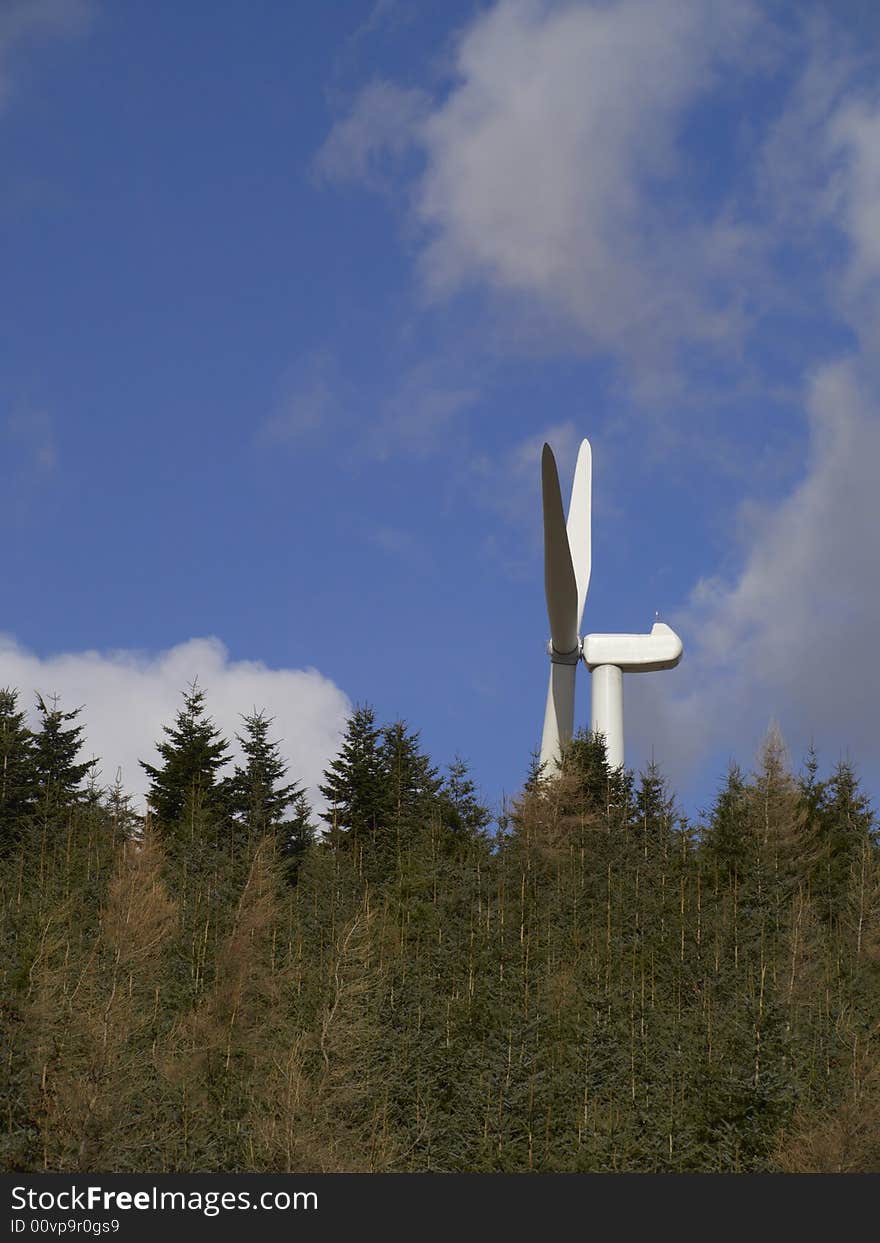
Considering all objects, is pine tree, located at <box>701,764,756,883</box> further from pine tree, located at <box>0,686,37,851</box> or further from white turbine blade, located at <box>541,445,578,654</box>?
pine tree, located at <box>0,686,37,851</box>

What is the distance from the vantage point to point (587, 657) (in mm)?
55219

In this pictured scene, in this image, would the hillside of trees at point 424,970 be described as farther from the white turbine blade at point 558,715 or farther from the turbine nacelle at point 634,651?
the turbine nacelle at point 634,651

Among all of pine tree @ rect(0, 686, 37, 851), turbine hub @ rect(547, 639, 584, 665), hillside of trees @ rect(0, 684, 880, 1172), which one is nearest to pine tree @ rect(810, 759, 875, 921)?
hillside of trees @ rect(0, 684, 880, 1172)

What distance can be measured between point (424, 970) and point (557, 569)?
1517 cm

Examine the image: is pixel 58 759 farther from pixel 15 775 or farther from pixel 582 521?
pixel 582 521

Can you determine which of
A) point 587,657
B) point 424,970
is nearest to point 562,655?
point 587,657

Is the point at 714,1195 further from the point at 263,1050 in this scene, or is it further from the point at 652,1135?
the point at 263,1050

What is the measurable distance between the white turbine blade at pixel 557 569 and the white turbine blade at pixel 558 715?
54.4 inches

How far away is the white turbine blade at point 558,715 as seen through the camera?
54.8 meters

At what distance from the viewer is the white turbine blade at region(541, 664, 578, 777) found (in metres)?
54.8

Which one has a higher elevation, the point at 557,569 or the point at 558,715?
the point at 557,569

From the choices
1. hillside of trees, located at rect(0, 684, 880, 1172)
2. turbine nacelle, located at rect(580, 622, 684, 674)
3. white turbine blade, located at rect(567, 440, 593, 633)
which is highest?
white turbine blade, located at rect(567, 440, 593, 633)

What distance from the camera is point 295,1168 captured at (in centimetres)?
2541

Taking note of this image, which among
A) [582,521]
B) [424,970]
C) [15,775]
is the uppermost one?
[582,521]
